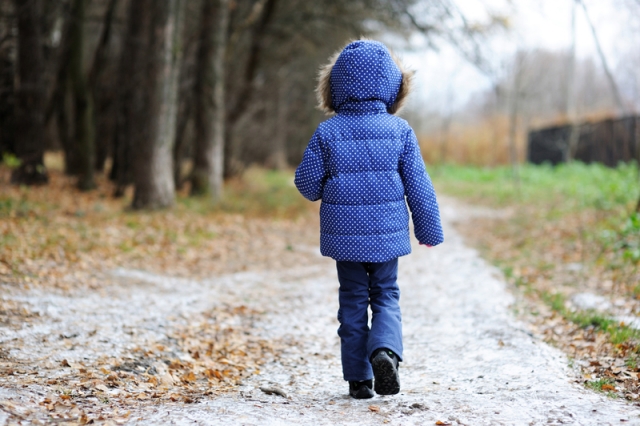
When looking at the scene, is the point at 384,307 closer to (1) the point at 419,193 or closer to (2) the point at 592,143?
(1) the point at 419,193

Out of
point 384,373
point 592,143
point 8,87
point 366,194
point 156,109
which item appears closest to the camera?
point 384,373

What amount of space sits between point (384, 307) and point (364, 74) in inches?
54.1

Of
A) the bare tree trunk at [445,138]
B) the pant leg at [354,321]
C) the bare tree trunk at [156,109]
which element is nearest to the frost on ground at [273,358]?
the pant leg at [354,321]

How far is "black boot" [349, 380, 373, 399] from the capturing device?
3.64 metres

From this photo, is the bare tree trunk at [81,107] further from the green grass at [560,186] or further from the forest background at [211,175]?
the green grass at [560,186]

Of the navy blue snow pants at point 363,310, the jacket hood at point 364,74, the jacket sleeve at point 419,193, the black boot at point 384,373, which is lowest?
the black boot at point 384,373

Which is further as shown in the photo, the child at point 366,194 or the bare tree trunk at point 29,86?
the bare tree trunk at point 29,86

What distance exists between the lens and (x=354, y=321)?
3643 millimetres

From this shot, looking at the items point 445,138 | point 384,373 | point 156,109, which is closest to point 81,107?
point 156,109

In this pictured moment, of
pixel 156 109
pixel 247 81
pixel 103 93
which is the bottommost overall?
pixel 156 109

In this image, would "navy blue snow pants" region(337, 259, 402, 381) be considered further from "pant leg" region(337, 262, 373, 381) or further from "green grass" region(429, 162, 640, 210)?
"green grass" region(429, 162, 640, 210)

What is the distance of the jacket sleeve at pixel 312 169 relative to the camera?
358cm

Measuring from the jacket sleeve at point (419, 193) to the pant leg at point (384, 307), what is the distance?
27 cm

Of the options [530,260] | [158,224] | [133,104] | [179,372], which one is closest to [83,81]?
[133,104]
